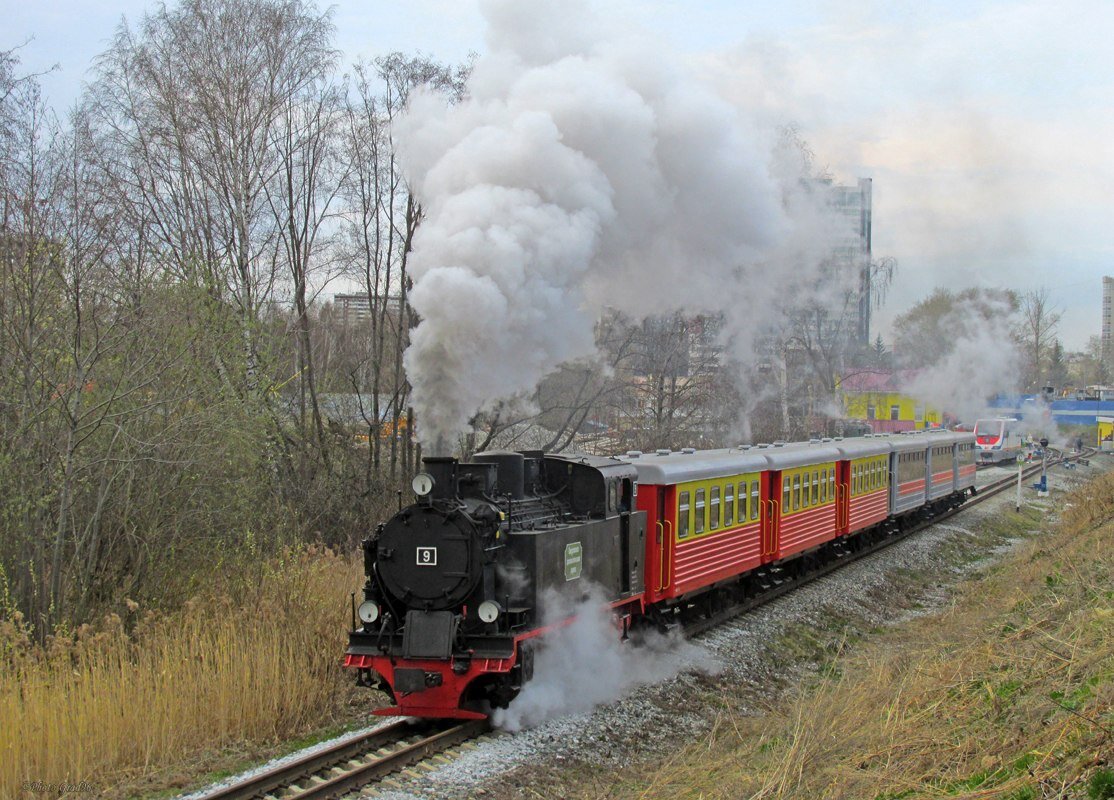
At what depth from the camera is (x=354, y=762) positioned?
279 inches

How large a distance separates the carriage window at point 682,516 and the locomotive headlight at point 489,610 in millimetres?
3552

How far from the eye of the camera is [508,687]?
26.0 ft

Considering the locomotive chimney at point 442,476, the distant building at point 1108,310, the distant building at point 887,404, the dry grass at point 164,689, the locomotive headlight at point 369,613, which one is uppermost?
the distant building at point 1108,310

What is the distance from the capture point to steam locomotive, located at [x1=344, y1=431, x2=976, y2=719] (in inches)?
310

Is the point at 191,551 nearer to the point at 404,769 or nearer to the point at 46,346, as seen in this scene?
the point at 46,346

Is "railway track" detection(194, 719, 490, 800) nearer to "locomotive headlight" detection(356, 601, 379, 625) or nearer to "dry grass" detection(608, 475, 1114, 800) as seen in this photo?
"locomotive headlight" detection(356, 601, 379, 625)

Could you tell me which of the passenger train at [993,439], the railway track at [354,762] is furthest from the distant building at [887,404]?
the railway track at [354,762]

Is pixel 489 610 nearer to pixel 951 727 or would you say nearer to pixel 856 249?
pixel 951 727

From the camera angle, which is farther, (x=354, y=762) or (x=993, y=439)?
(x=993, y=439)

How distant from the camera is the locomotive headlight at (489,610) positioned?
7723 mm

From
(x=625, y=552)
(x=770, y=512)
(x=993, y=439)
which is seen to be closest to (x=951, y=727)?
(x=625, y=552)

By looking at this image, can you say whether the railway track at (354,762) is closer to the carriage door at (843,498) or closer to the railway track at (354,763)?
the railway track at (354,763)

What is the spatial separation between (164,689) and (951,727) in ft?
17.9

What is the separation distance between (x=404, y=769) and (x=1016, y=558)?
14.4 metres
